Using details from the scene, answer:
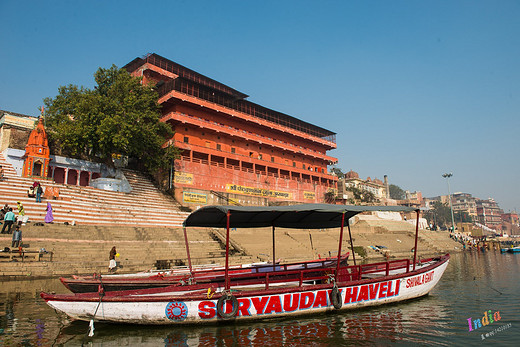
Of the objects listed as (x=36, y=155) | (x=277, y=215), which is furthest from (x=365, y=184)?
(x=277, y=215)

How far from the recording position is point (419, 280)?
1140 cm

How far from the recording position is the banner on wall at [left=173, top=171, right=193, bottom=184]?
35.5m

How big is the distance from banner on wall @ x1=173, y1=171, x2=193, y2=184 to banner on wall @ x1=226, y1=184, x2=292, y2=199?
512cm

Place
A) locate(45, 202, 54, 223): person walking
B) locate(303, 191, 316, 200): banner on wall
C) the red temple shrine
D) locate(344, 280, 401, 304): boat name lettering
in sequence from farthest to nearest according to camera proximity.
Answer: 1. locate(303, 191, 316, 200): banner on wall
2. the red temple shrine
3. locate(45, 202, 54, 223): person walking
4. locate(344, 280, 401, 304): boat name lettering

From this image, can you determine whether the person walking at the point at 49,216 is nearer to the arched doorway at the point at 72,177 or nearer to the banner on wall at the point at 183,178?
the arched doorway at the point at 72,177

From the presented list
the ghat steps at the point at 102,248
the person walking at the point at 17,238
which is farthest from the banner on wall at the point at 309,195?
the person walking at the point at 17,238

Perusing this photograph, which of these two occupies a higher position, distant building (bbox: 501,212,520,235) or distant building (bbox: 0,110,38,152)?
distant building (bbox: 0,110,38,152)

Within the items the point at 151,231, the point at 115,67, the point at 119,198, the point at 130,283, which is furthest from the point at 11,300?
the point at 115,67

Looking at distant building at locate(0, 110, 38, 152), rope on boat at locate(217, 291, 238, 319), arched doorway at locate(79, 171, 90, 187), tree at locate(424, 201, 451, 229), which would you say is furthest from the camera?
tree at locate(424, 201, 451, 229)

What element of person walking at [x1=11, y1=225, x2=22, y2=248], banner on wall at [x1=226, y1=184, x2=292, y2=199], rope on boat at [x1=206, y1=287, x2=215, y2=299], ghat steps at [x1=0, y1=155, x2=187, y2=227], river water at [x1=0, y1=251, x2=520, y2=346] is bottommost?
river water at [x1=0, y1=251, x2=520, y2=346]

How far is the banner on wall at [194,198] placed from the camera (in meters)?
34.3

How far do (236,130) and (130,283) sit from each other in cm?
3560

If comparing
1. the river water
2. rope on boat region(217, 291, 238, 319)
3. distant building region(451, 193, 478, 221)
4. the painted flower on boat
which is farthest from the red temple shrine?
distant building region(451, 193, 478, 221)

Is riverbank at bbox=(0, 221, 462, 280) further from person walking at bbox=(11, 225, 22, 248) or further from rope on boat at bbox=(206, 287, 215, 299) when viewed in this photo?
rope on boat at bbox=(206, 287, 215, 299)
